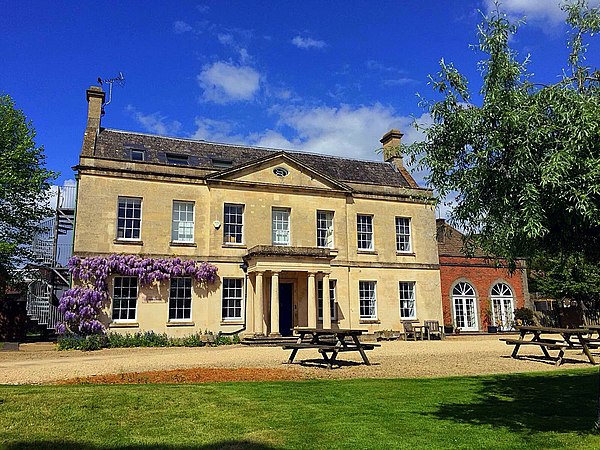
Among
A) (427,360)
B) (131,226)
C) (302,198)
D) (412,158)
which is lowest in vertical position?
(427,360)

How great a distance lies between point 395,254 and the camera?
83.1 ft

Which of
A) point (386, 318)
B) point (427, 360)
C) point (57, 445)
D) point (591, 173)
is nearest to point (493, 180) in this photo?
point (591, 173)

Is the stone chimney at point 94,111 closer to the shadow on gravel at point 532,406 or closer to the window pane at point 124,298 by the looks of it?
the window pane at point 124,298

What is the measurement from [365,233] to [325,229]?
7.28 feet

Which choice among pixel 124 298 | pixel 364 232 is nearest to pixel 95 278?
pixel 124 298

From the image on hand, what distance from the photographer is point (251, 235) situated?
22484 millimetres

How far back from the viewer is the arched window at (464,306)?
2867 cm

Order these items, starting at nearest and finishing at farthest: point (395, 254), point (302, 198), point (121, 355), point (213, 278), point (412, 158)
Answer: point (412, 158) < point (121, 355) < point (213, 278) < point (302, 198) < point (395, 254)

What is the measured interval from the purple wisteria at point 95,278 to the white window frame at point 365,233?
29.4 feet

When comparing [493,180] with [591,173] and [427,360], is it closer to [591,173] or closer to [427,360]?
[591,173]

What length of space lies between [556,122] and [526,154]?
2.00 ft

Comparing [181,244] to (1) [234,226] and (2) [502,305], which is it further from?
(2) [502,305]

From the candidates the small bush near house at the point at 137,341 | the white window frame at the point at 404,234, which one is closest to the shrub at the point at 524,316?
the white window frame at the point at 404,234

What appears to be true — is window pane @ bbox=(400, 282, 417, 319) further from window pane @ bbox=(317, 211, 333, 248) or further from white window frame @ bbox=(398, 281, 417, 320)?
window pane @ bbox=(317, 211, 333, 248)
